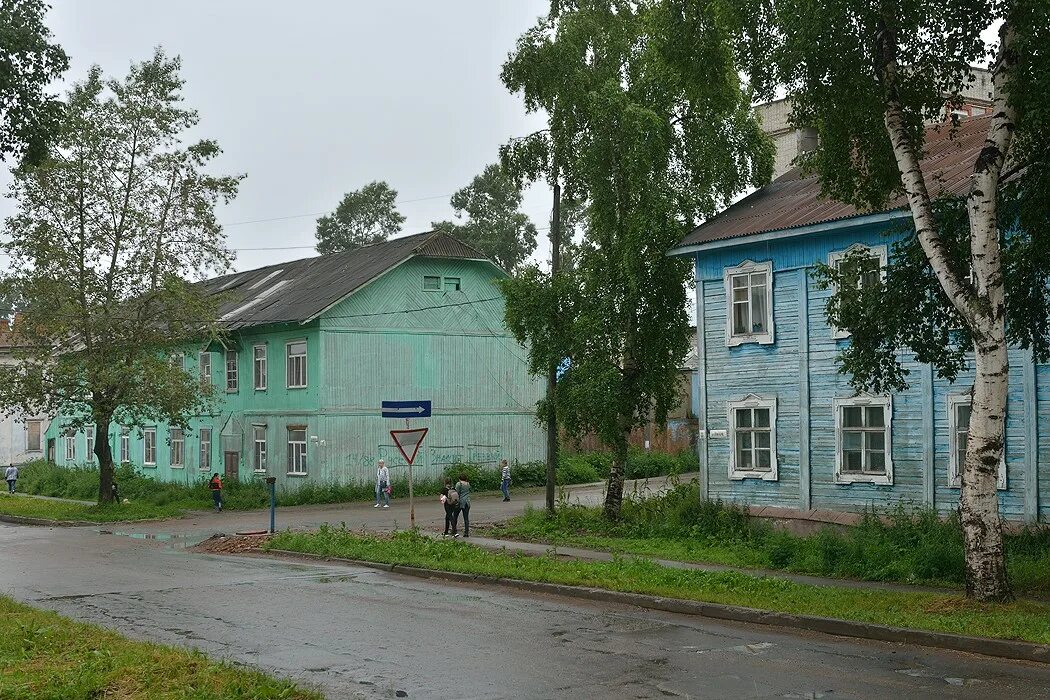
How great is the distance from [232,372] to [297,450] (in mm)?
6299

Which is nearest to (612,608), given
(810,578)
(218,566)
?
(810,578)

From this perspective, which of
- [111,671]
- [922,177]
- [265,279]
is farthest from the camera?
[265,279]

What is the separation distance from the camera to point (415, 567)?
19656 millimetres

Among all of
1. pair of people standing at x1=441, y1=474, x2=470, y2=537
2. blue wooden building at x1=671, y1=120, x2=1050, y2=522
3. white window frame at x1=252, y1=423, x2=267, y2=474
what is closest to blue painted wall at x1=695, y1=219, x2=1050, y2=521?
blue wooden building at x1=671, y1=120, x2=1050, y2=522

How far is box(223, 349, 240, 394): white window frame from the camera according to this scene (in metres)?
44.8

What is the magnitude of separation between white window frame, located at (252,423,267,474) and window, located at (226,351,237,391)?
107 inches

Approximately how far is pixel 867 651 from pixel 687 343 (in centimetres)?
1464

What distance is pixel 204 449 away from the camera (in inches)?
1826

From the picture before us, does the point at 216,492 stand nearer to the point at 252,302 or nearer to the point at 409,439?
the point at 252,302

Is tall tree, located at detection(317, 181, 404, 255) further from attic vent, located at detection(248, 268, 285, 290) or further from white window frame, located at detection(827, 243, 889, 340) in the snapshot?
white window frame, located at detection(827, 243, 889, 340)

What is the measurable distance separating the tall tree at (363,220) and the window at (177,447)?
3589 centimetres

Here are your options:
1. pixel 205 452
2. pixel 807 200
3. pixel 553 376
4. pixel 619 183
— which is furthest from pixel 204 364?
pixel 807 200

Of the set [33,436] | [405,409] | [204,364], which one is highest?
[204,364]

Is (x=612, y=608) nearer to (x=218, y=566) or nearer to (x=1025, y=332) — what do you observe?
(x=1025, y=332)
